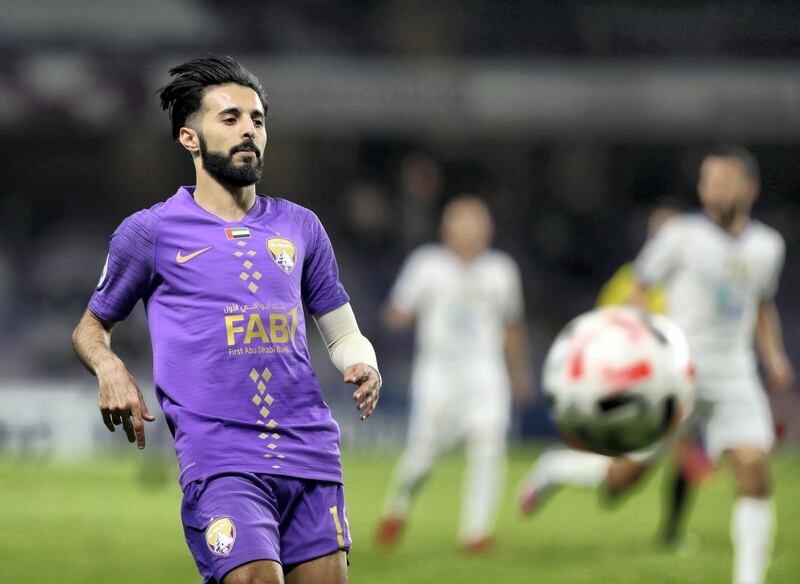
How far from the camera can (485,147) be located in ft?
88.2

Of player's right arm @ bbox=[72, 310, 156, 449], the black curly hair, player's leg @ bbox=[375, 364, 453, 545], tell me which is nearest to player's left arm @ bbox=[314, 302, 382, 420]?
player's right arm @ bbox=[72, 310, 156, 449]

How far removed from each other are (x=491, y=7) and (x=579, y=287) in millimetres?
4635

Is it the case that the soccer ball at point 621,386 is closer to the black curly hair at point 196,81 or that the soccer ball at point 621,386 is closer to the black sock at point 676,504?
the black curly hair at point 196,81

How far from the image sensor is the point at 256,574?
4074 mm

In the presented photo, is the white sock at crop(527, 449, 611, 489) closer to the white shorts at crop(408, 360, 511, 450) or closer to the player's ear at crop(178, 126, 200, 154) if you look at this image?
the white shorts at crop(408, 360, 511, 450)

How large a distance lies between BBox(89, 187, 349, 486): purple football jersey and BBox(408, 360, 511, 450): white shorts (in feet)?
20.3

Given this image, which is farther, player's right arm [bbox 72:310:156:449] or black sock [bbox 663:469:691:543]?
black sock [bbox 663:469:691:543]

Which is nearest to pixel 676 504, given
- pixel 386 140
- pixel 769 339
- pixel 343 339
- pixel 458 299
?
pixel 769 339

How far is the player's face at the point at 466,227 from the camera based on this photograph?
35.4ft

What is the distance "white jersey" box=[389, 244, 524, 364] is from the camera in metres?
11.1

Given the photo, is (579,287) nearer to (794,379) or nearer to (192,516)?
(794,379)

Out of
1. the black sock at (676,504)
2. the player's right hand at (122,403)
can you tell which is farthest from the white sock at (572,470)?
the player's right hand at (122,403)

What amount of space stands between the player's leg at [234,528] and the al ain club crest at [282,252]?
65cm

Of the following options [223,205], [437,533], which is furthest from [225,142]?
[437,533]
